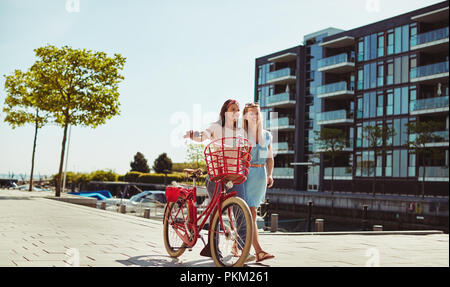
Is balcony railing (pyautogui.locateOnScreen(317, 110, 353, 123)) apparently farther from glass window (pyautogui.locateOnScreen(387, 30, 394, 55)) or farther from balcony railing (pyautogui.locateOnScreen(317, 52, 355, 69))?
glass window (pyautogui.locateOnScreen(387, 30, 394, 55))

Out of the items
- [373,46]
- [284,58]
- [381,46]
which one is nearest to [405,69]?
[381,46]

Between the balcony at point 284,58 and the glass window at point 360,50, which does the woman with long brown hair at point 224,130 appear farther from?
the balcony at point 284,58

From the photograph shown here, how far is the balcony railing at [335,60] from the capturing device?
49656 mm

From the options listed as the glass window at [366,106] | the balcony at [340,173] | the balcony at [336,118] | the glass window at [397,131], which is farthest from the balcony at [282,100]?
the glass window at [397,131]

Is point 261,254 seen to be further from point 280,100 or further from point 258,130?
point 280,100

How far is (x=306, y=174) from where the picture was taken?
55.2 metres

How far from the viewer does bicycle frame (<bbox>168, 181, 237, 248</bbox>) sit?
5336 mm

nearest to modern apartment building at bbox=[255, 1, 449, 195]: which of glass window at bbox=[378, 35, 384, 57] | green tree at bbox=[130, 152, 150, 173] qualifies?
glass window at bbox=[378, 35, 384, 57]

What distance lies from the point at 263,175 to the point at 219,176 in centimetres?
78

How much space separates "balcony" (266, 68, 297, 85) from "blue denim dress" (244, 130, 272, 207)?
171 feet

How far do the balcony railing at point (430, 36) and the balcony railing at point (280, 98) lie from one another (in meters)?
16.8

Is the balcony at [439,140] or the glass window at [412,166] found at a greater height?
the balcony at [439,140]

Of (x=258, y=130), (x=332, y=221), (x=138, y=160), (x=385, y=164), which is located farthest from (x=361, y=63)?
(x=138, y=160)
